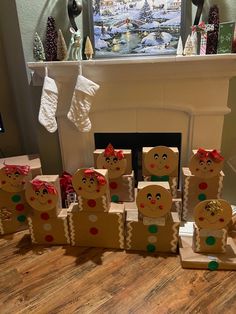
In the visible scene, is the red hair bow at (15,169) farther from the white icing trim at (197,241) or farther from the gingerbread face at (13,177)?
the white icing trim at (197,241)

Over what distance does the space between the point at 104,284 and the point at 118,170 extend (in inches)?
24.3

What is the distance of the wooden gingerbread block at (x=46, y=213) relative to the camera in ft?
4.45

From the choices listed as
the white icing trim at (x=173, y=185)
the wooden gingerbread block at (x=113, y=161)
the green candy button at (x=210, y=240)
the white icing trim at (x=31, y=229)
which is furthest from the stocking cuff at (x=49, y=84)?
the green candy button at (x=210, y=240)

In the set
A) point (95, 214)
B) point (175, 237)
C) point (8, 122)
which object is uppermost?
point (8, 122)

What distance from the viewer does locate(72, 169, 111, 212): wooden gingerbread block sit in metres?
1.30

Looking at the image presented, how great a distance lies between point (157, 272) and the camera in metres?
1.27

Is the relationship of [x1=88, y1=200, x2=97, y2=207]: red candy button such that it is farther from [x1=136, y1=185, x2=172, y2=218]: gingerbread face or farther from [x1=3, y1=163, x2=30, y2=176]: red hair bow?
[x1=3, y1=163, x2=30, y2=176]: red hair bow

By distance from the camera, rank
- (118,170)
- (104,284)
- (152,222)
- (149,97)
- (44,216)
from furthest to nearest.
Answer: (149,97), (118,170), (44,216), (152,222), (104,284)

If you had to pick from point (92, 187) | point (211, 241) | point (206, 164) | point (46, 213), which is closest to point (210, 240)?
point (211, 241)

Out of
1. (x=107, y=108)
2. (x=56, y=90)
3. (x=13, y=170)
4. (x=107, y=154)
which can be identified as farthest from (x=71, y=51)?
(x=13, y=170)

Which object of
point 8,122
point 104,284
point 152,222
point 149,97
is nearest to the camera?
point 104,284

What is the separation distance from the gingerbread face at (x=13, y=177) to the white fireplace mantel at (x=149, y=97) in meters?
0.38

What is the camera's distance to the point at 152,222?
1322 mm

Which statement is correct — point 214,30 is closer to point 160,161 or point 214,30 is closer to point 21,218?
point 160,161
